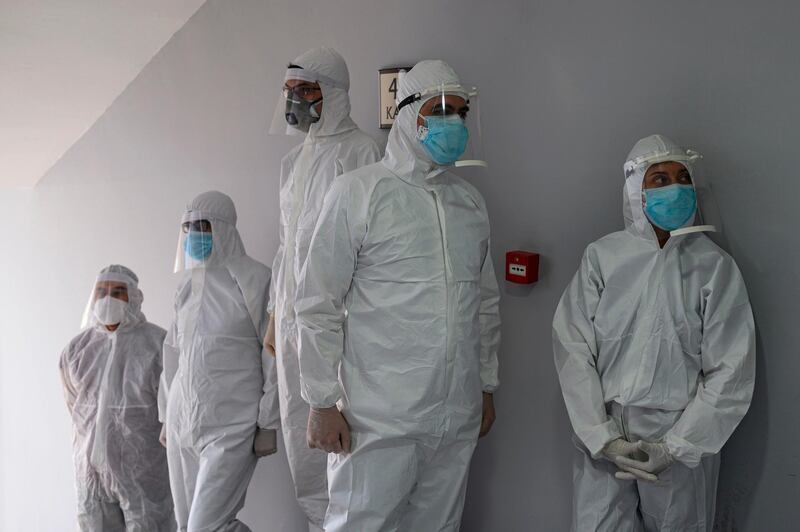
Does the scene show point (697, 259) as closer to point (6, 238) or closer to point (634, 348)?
point (634, 348)

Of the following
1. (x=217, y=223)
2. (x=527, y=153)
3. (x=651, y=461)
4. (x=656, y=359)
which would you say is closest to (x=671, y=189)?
(x=656, y=359)

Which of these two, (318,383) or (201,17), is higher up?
(201,17)

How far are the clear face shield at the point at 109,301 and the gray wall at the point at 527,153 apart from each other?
57cm

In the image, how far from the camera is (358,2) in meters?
2.52

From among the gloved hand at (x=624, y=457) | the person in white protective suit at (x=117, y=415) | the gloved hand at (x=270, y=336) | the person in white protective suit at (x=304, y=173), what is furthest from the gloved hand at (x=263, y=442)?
the gloved hand at (x=624, y=457)

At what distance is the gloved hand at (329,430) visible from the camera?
1.64 metres

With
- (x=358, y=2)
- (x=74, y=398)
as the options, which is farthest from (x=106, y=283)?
(x=358, y=2)

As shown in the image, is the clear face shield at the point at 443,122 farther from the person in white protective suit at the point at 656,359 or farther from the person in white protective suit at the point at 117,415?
the person in white protective suit at the point at 117,415

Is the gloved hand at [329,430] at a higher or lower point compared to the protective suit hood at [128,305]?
lower

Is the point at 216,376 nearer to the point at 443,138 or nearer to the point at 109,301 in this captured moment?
the point at 109,301

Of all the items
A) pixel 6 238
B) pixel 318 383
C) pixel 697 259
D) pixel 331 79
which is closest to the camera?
pixel 318 383

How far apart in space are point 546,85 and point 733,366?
1010mm

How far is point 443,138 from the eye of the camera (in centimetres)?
167

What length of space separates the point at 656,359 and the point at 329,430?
860 mm
